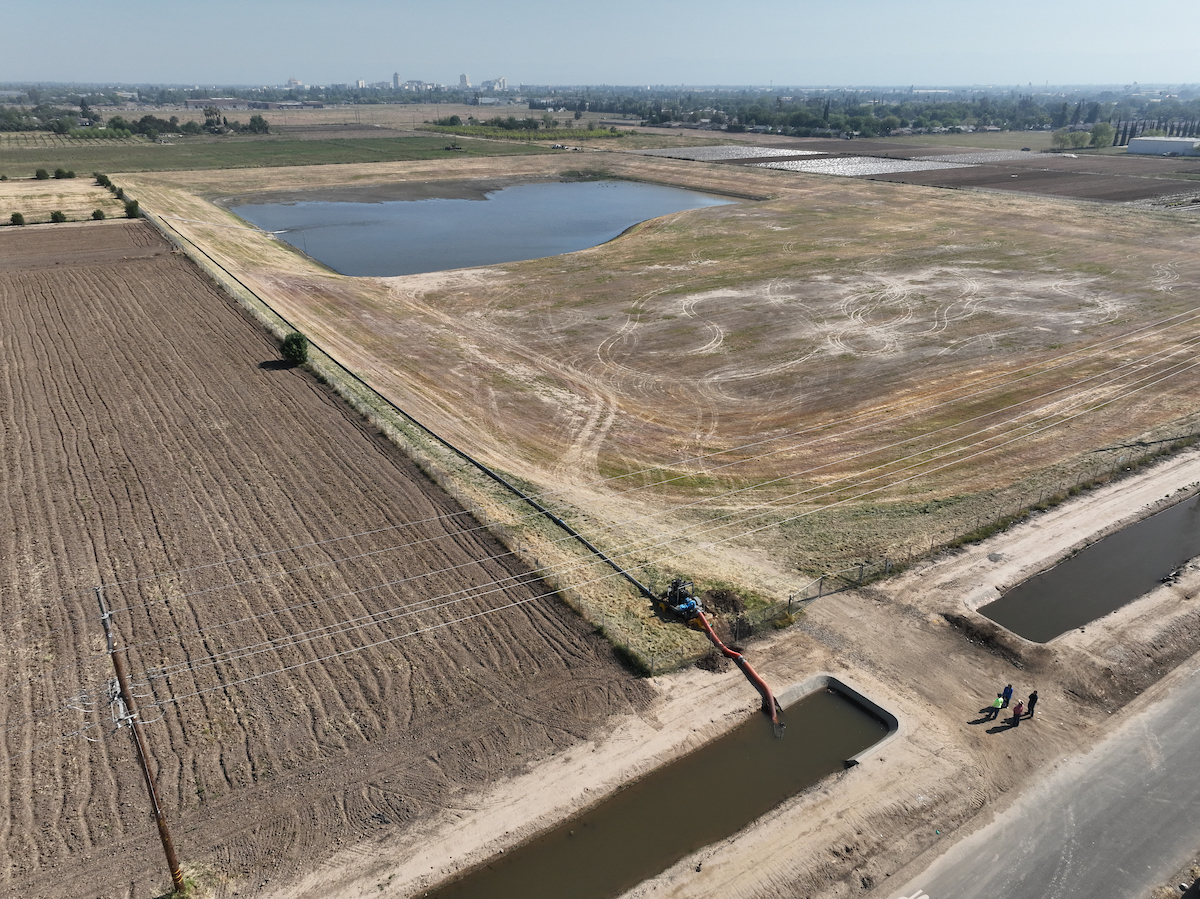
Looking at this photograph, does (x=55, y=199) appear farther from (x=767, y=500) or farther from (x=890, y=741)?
(x=890, y=741)

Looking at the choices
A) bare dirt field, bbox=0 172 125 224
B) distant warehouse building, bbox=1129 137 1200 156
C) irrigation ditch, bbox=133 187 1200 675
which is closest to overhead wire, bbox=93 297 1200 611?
irrigation ditch, bbox=133 187 1200 675

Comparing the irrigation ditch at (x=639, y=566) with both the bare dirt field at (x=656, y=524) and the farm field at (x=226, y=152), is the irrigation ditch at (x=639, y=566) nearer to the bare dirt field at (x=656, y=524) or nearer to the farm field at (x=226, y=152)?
the bare dirt field at (x=656, y=524)

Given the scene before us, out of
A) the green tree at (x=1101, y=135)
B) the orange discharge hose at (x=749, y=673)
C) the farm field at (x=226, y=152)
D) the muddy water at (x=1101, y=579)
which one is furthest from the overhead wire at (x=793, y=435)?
the green tree at (x=1101, y=135)

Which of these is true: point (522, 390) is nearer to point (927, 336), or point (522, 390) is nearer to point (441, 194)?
point (927, 336)

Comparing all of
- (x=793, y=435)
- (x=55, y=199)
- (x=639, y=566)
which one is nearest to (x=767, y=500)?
(x=793, y=435)

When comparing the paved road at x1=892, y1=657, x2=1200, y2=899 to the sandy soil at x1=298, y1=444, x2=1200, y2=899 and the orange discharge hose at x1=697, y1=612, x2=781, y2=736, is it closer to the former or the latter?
the sandy soil at x1=298, y1=444, x2=1200, y2=899

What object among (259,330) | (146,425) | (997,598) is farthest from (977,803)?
(259,330)

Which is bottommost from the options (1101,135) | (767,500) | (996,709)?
(996,709)
